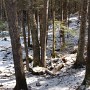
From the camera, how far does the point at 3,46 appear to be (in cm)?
3206

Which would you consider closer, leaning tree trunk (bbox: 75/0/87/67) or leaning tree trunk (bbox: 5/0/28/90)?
leaning tree trunk (bbox: 5/0/28/90)

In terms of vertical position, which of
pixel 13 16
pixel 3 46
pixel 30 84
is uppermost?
pixel 13 16

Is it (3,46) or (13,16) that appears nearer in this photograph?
(13,16)

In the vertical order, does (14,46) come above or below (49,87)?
above

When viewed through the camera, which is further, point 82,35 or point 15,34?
point 82,35

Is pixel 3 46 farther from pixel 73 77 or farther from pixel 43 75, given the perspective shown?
pixel 73 77

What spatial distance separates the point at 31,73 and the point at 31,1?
5.02 m

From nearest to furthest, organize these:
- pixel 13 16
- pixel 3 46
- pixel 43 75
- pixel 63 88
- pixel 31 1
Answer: pixel 13 16
pixel 63 88
pixel 43 75
pixel 31 1
pixel 3 46

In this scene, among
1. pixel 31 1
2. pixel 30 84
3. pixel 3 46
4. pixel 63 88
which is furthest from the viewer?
pixel 3 46

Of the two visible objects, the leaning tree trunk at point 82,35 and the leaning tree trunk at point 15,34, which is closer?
the leaning tree trunk at point 15,34

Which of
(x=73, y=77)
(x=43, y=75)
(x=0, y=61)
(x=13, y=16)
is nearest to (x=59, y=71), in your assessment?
(x=43, y=75)

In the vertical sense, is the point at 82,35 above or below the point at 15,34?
below

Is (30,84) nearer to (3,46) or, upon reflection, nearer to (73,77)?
(73,77)

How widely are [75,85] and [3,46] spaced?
67.4 feet
